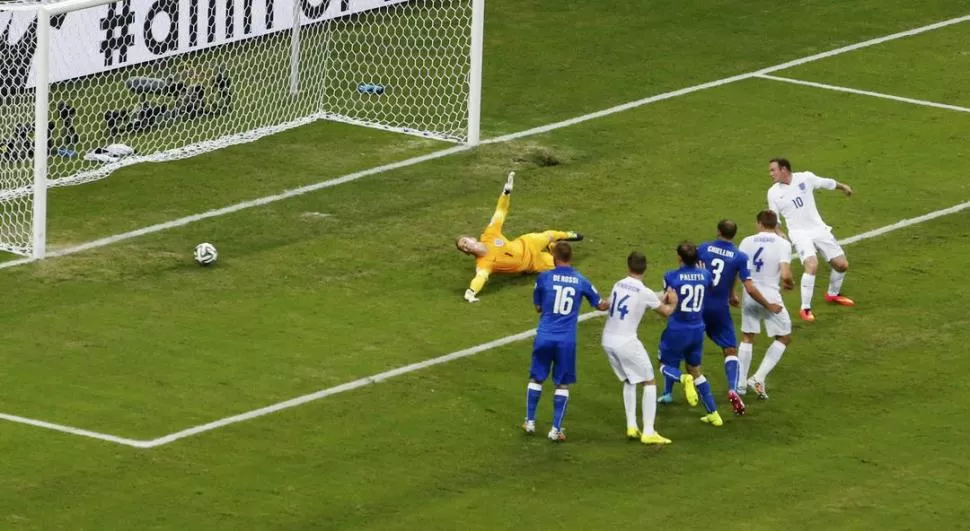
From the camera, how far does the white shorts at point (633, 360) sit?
1888 centimetres

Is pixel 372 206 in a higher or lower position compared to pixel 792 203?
lower

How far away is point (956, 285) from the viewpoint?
23312 millimetres

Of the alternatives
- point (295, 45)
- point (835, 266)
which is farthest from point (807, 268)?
point (295, 45)

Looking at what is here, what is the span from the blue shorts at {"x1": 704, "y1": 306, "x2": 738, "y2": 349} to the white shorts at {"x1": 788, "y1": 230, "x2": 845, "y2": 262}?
9.02 ft

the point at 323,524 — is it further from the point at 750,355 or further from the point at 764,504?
the point at 750,355

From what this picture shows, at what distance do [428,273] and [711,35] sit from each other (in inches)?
473

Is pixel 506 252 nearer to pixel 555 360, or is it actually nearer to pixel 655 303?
pixel 555 360

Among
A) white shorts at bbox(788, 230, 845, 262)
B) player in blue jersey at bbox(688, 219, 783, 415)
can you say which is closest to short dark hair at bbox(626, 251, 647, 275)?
player in blue jersey at bbox(688, 219, 783, 415)

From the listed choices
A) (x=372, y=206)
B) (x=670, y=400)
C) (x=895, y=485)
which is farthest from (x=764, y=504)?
(x=372, y=206)

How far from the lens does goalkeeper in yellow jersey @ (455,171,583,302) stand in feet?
74.9

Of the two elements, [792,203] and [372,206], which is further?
[372,206]

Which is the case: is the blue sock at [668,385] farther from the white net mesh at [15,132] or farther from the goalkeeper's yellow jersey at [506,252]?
the white net mesh at [15,132]

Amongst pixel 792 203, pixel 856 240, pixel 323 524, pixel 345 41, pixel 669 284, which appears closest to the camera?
pixel 323 524

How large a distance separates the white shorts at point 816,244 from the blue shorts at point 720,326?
275 centimetres
